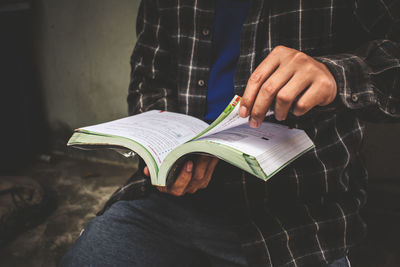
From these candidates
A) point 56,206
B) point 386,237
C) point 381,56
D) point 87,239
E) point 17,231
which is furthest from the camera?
point 56,206

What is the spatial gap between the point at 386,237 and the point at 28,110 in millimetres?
2835

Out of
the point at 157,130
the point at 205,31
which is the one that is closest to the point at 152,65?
the point at 205,31

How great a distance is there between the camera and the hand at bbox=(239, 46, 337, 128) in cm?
47

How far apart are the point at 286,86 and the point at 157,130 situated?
306 millimetres

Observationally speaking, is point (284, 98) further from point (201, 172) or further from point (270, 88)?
point (201, 172)

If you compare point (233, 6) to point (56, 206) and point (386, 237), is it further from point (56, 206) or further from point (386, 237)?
point (56, 206)

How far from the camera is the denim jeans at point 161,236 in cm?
71

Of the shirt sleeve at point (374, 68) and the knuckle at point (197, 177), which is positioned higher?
the shirt sleeve at point (374, 68)

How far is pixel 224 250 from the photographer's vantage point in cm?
77

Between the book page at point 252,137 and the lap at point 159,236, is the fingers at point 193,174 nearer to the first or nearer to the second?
the book page at point 252,137

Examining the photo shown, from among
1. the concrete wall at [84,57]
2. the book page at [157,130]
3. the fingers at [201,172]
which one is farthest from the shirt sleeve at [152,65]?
the concrete wall at [84,57]

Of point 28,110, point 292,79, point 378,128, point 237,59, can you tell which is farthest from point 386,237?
point 28,110

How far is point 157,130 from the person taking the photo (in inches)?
24.4

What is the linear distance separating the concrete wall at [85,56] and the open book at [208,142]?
5.24 ft
